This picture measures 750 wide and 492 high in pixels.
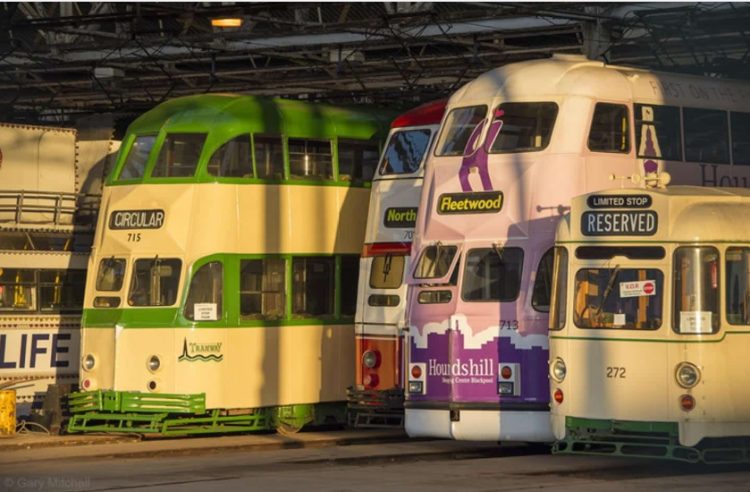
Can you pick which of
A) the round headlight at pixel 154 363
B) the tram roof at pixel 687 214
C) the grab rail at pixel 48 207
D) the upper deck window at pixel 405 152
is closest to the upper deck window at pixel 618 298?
the tram roof at pixel 687 214

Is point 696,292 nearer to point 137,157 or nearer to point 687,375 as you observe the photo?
point 687,375

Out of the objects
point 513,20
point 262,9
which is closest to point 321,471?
point 262,9

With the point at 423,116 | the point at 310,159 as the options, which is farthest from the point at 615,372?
the point at 310,159

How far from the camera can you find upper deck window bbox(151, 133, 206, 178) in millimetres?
24969

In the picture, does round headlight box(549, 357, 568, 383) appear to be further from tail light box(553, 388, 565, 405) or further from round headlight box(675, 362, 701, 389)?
round headlight box(675, 362, 701, 389)

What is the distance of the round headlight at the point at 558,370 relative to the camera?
19.7 metres

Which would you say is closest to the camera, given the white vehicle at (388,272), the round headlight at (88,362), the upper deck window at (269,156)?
the white vehicle at (388,272)

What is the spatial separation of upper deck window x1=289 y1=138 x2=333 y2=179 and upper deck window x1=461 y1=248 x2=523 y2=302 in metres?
5.21

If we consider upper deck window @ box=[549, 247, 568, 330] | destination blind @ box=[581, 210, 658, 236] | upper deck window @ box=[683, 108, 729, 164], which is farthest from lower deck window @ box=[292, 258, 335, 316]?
destination blind @ box=[581, 210, 658, 236]

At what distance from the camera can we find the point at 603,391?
761 inches

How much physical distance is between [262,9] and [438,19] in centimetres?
385

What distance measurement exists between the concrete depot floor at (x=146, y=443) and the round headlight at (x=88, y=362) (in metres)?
1.03

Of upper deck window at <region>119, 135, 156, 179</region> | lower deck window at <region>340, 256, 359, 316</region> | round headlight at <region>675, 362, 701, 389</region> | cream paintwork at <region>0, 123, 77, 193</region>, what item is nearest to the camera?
round headlight at <region>675, 362, 701, 389</region>

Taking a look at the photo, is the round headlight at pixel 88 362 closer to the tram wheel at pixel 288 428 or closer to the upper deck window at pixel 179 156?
the upper deck window at pixel 179 156
